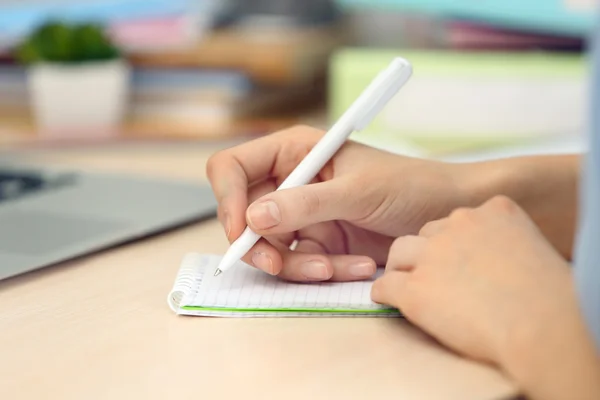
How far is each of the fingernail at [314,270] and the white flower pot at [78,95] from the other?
2.14ft

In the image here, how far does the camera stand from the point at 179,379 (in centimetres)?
45

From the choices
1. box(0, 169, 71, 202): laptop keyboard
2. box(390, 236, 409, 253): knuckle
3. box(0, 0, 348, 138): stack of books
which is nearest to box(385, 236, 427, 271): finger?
box(390, 236, 409, 253): knuckle

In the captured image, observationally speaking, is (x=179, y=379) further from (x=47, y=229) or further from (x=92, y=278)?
(x=47, y=229)

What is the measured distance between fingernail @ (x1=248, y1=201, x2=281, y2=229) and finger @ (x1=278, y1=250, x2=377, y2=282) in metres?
0.04

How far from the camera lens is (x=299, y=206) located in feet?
1.86

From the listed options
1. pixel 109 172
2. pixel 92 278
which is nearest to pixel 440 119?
pixel 109 172

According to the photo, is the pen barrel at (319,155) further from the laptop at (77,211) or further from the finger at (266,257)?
the laptop at (77,211)

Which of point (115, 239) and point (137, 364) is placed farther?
point (115, 239)

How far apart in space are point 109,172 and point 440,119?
1.45 feet

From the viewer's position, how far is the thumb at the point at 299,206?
0.56 meters

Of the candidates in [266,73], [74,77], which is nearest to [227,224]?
[74,77]

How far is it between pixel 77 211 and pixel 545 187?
38cm

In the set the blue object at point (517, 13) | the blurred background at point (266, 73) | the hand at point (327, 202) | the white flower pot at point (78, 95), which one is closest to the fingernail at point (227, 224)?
the hand at point (327, 202)

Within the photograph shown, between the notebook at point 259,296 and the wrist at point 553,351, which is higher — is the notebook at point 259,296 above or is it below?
below
